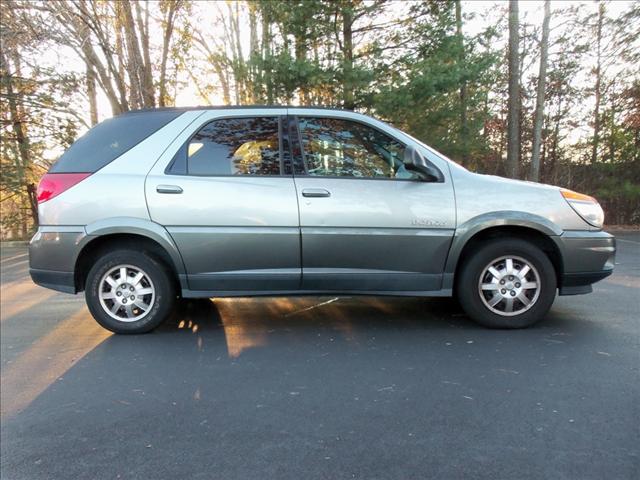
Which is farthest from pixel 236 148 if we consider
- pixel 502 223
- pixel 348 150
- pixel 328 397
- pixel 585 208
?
pixel 585 208

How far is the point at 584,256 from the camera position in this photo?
3.92 meters

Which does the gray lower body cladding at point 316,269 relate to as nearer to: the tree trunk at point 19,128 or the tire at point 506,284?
the tire at point 506,284

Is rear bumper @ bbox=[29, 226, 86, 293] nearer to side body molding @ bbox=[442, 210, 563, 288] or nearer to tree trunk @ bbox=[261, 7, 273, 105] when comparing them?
side body molding @ bbox=[442, 210, 563, 288]

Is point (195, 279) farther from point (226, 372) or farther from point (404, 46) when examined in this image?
point (404, 46)

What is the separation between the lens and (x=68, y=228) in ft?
13.0

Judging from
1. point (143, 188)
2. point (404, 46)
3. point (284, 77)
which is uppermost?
point (404, 46)

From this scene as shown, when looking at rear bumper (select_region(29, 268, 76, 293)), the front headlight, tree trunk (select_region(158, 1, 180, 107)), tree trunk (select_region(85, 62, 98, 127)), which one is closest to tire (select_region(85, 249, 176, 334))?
rear bumper (select_region(29, 268, 76, 293))

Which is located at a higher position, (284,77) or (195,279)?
(284,77)

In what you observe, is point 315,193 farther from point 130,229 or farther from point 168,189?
point 130,229

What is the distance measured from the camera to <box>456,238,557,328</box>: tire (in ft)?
13.0

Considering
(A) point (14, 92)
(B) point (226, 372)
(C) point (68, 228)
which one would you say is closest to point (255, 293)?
(B) point (226, 372)

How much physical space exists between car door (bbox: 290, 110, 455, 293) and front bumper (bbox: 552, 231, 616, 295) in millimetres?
995

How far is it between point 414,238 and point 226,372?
1.87m

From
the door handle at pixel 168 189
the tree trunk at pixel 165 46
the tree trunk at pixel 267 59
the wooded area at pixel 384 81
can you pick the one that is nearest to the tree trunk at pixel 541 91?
the wooded area at pixel 384 81
